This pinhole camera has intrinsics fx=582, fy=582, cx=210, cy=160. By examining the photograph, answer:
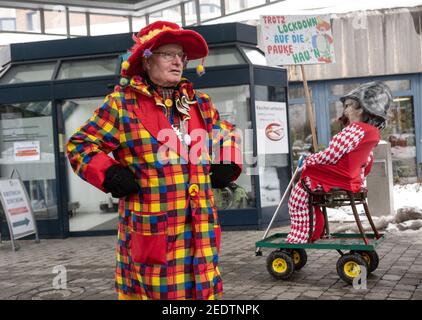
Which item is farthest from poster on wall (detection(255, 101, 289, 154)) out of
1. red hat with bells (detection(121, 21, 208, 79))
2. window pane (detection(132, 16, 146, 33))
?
red hat with bells (detection(121, 21, 208, 79))

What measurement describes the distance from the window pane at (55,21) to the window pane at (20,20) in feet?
0.63

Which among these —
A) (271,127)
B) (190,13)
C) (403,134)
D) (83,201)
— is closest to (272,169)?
(271,127)

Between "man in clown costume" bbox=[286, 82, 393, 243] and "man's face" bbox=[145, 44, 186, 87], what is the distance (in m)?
2.60

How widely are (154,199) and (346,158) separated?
288 cm

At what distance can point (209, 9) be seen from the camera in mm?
12883

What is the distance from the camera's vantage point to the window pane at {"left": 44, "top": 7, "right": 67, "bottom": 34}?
41.7 feet

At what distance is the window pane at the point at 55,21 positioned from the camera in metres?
12.7

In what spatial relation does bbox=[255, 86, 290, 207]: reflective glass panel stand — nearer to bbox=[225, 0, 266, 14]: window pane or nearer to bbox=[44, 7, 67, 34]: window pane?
bbox=[225, 0, 266, 14]: window pane

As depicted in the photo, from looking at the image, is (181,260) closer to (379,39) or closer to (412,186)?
(412,186)

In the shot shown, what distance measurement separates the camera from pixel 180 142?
107 inches

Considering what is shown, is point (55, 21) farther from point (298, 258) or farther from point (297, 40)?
point (298, 258)
